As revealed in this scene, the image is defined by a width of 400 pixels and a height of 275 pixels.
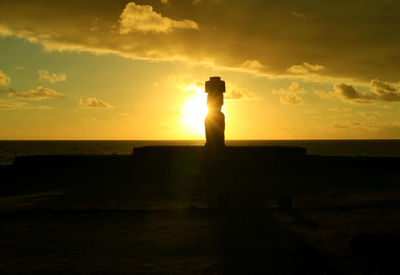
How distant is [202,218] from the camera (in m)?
10.7

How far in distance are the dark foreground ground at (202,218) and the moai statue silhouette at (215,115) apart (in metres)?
0.87

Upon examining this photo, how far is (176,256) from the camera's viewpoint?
24.4 ft

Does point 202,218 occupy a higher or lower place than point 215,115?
lower

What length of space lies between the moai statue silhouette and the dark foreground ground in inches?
34.3

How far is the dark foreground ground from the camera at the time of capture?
280 inches

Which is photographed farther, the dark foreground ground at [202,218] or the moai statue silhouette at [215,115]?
the moai statue silhouette at [215,115]

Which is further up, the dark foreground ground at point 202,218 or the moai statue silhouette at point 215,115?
the moai statue silhouette at point 215,115

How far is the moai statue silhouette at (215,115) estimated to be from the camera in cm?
1862

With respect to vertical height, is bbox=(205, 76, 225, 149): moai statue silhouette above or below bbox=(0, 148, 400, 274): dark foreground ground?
above

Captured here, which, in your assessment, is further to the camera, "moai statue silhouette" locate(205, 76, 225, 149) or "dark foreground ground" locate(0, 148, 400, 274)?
"moai statue silhouette" locate(205, 76, 225, 149)

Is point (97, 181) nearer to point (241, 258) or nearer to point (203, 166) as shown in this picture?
point (203, 166)

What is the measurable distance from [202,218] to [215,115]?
873 cm

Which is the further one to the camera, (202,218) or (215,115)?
(215,115)

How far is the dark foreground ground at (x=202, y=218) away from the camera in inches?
280
